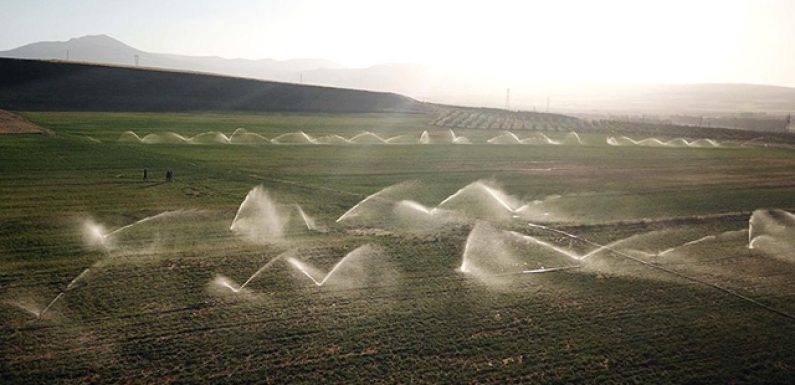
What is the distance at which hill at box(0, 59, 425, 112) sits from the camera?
3189 inches

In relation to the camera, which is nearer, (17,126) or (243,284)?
(243,284)

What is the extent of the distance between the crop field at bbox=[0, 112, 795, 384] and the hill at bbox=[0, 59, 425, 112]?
48.2 meters

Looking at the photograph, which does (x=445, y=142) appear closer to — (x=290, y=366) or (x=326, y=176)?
(x=326, y=176)

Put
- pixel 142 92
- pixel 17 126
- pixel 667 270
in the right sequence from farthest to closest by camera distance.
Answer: pixel 142 92 → pixel 17 126 → pixel 667 270

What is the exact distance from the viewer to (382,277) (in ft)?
61.5

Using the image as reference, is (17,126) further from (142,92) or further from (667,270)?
(667,270)

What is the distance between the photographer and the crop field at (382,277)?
43.8 ft

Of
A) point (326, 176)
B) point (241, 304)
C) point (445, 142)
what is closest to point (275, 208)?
point (326, 176)

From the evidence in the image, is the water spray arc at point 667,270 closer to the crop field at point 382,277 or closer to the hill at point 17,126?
the crop field at point 382,277

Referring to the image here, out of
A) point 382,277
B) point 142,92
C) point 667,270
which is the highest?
point 142,92

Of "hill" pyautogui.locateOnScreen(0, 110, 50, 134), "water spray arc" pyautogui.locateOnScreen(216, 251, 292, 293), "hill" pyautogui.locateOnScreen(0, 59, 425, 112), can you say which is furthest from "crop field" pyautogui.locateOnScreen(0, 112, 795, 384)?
"hill" pyautogui.locateOnScreen(0, 59, 425, 112)

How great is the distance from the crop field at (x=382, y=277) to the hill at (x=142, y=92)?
4822 centimetres

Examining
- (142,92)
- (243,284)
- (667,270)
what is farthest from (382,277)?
(142,92)

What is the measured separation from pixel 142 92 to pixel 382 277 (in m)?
81.6
